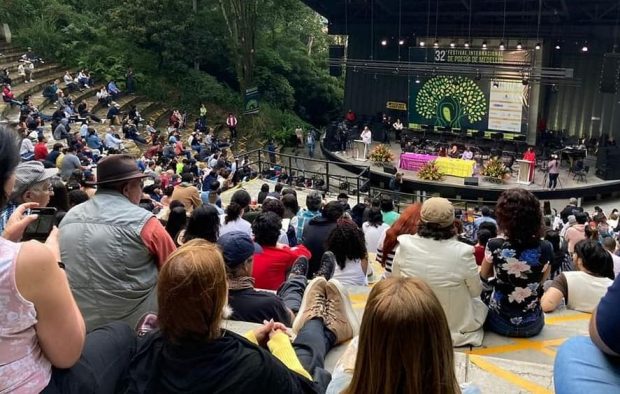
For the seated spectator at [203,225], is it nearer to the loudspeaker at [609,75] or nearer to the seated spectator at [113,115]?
the seated spectator at [113,115]

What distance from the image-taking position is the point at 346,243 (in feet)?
14.3

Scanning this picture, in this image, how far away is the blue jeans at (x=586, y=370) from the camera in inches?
52.1

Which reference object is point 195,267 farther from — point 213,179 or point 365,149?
point 365,149

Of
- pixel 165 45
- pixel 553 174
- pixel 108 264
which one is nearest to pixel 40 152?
pixel 108 264

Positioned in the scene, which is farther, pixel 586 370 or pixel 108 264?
pixel 108 264

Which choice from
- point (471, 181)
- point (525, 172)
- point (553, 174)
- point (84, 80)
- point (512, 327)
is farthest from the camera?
point (84, 80)

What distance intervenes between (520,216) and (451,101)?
741 inches

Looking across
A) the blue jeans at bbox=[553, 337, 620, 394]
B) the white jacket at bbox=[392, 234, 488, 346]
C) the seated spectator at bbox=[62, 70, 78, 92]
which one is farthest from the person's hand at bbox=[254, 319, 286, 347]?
the seated spectator at bbox=[62, 70, 78, 92]

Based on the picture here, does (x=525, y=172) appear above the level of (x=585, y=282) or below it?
below

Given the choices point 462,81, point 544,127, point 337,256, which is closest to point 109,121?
point 462,81

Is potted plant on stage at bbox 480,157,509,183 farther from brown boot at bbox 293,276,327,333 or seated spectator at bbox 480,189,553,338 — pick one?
brown boot at bbox 293,276,327,333

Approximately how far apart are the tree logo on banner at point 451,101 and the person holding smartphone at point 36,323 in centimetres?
2027

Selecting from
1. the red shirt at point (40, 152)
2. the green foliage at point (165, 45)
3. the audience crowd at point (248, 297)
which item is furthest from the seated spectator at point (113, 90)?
the audience crowd at point (248, 297)

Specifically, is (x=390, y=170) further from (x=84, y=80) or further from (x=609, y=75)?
(x=84, y=80)
